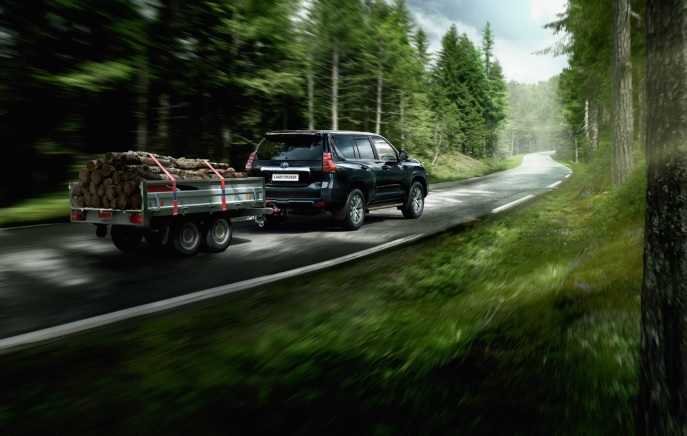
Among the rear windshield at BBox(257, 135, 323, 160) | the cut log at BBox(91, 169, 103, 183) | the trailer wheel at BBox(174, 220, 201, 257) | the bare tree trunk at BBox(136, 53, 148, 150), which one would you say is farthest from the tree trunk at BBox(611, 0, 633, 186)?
the bare tree trunk at BBox(136, 53, 148, 150)

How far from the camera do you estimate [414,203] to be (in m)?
13.4

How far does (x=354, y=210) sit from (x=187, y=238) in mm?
3981

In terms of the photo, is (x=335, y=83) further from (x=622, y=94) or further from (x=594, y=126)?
(x=594, y=126)

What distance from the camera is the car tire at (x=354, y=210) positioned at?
1100 cm

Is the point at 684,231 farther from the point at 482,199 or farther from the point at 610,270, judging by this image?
the point at 482,199

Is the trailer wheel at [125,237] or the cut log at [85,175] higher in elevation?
the cut log at [85,175]

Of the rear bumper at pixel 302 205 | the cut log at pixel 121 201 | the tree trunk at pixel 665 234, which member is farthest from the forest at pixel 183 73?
the tree trunk at pixel 665 234

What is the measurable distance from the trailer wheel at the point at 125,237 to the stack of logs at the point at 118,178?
64cm

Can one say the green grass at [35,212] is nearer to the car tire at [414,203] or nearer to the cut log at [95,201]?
the cut log at [95,201]

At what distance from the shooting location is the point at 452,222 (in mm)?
12281

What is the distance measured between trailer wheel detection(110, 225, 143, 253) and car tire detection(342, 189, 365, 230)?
3.99 metres

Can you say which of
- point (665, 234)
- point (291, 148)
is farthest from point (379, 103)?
point (665, 234)

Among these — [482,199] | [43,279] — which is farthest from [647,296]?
[482,199]

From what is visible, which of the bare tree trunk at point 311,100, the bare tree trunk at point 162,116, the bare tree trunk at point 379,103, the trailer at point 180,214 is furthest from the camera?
the bare tree trunk at point 379,103
